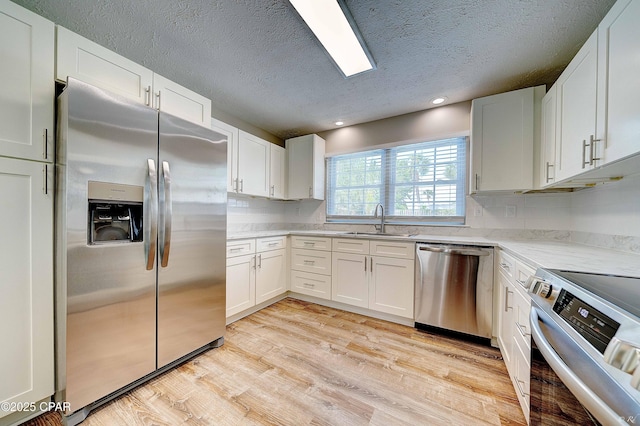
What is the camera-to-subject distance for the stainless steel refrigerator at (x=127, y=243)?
1.27 m

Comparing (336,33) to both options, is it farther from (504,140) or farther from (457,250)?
(457,250)

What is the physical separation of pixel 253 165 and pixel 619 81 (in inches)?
119

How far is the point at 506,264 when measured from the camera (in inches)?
71.2

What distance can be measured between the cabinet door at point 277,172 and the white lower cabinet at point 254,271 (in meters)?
0.75

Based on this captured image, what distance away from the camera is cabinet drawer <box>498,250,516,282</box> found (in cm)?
164

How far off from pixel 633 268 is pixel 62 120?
2.92m

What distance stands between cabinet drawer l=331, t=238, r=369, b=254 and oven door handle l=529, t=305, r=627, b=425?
1781 millimetres

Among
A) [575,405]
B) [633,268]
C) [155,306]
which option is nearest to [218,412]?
[155,306]

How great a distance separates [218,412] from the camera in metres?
1.37

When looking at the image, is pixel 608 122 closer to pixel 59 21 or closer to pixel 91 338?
pixel 91 338

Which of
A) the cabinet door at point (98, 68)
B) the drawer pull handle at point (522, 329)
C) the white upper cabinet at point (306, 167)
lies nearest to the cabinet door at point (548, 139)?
the drawer pull handle at point (522, 329)

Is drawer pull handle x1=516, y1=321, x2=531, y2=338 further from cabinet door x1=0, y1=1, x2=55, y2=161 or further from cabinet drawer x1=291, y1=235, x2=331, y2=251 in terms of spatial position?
cabinet door x1=0, y1=1, x2=55, y2=161

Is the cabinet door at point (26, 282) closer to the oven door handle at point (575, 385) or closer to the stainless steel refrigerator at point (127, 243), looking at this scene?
the stainless steel refrigerator at point (127, 243)

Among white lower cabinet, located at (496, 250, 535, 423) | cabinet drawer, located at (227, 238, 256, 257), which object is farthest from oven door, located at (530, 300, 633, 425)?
cabinet drawer, located at (227, 238, 256, 257)
